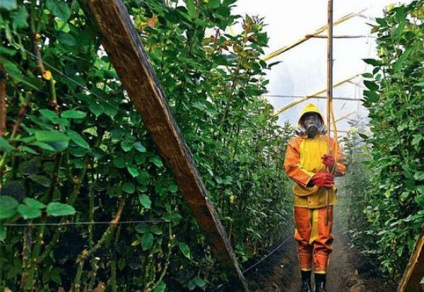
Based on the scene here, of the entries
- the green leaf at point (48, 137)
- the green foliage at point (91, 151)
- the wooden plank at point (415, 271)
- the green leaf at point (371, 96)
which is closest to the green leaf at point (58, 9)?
the green foliage at point (91, 151)

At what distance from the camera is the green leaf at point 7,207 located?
743mm

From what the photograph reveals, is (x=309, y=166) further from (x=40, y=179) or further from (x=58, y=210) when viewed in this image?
(x=58, y=210)

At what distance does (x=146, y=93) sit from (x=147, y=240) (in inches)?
20.9

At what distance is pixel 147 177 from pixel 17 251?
0.43 m

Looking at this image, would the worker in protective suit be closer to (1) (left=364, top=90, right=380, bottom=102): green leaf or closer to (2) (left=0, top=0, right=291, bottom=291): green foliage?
(1) (left=364, top=90, right=380, bottom=102): green leaf

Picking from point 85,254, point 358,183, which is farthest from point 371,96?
point 358,183

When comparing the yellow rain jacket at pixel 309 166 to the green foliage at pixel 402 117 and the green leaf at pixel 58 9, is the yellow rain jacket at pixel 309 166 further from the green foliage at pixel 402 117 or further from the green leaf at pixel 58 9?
the green leaf at pixel 58 9

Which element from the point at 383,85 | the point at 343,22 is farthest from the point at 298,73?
the point at 383,85

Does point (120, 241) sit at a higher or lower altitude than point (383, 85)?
lower

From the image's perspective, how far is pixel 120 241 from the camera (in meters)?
1.55

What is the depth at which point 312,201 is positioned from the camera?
3582 mm

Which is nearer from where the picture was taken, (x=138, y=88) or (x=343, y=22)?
(x=138, y=88)

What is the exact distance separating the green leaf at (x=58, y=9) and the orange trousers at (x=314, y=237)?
2972 millimetres

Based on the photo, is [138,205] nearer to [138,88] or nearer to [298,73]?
[138,88]
